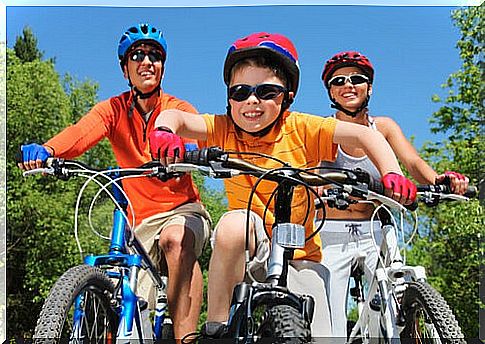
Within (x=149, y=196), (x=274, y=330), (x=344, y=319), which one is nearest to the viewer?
(x=274, y=330)

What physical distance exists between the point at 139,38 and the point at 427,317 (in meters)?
2.03

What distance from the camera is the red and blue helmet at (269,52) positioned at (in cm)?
350

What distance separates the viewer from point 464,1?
160 inches

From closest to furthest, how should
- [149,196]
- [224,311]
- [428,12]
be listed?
[224,311], [149,196], [428,12]

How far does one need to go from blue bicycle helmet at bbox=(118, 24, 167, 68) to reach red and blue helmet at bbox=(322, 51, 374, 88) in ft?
2.76

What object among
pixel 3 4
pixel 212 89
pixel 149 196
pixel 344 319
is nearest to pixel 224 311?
pixel 344 319

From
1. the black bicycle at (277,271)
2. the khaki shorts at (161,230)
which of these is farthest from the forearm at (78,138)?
the black bicycle at (277,271)

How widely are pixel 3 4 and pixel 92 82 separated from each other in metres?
0.67

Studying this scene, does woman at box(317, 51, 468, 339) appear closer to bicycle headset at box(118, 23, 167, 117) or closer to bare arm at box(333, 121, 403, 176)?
bare arm at box(333, 121, 403, 176)

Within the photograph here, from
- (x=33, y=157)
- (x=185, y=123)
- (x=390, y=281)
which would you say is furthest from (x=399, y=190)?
(x=33, y=157)

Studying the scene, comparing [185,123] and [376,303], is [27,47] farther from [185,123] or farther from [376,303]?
[376,303]

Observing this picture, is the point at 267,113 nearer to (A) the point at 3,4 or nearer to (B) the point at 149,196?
(B) the point at 149,196

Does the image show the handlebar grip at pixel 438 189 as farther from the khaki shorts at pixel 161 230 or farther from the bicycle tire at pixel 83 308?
the bicycle tire at pixel 83 308

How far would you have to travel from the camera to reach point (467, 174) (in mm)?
4141
